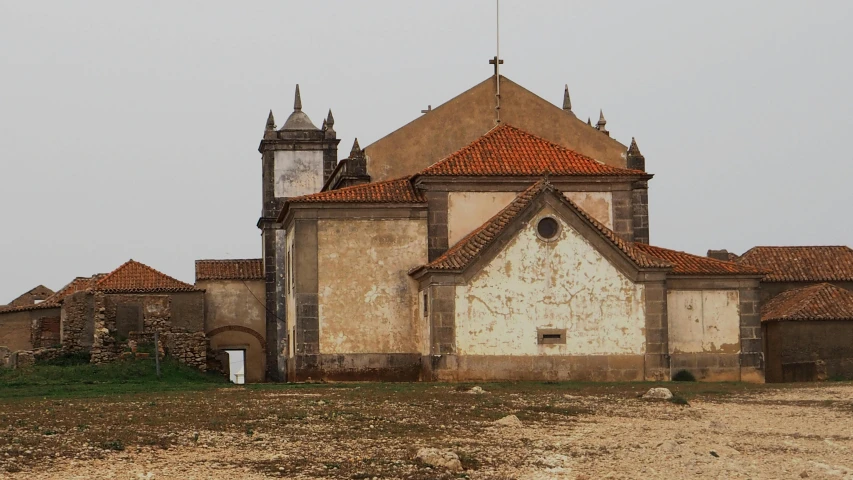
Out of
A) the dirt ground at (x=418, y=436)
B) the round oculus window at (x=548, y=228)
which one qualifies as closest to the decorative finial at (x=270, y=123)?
the round oculus window at (x=548, y=228)

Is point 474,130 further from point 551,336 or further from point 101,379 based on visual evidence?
point 101,379

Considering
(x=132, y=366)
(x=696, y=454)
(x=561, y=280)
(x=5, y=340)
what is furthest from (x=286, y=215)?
(x=696, y=454)

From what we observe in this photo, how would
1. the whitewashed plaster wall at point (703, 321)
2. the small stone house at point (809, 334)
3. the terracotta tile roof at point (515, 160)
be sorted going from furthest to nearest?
the small stone house at point (809, 334), the terracotta tile roof at point (515, 160), the whitewashed plaster wall at point (703, 321)

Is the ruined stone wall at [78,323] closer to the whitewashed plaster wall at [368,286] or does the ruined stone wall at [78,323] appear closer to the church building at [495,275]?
the church building at [495,275]

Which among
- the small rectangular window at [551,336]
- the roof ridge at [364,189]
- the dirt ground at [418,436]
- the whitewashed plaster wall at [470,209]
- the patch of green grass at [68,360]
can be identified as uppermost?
the roof ridge at [364,189]

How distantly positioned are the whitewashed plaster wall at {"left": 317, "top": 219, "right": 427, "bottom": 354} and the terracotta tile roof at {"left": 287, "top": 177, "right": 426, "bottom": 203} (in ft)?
2.02

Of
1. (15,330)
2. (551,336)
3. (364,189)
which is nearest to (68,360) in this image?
(364,189)

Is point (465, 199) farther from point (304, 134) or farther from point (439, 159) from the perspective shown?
point (304, 134)

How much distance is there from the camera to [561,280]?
114 feet

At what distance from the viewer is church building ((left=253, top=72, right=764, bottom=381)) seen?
34219 millimetres

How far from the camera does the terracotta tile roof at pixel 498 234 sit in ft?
111

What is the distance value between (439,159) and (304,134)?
59.9ft

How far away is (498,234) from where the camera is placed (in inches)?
1348

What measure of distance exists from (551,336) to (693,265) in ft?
17.5
